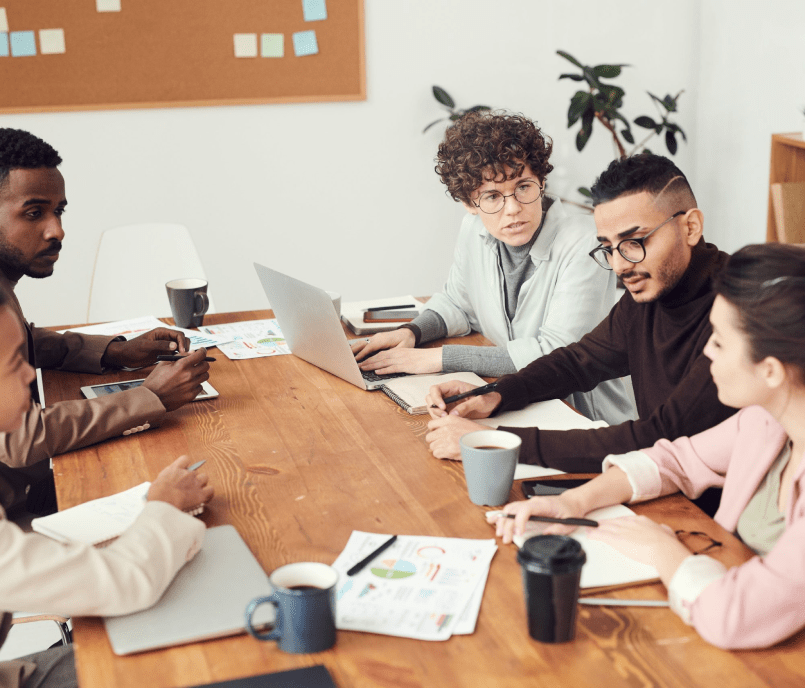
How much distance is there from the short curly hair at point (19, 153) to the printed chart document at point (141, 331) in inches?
16.2

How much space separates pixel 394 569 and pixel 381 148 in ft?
9.96

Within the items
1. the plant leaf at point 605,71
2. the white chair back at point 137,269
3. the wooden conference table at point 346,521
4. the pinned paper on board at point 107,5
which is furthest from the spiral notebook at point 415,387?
the pinned paper on board at point 107,5

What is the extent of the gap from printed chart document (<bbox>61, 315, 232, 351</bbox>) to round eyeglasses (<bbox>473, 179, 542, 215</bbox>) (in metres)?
0.74

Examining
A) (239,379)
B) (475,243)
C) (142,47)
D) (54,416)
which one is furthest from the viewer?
(142,47)

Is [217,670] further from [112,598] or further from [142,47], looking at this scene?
[142,47]

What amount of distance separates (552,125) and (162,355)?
2.54 m

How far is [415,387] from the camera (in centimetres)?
176

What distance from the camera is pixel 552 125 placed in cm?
393

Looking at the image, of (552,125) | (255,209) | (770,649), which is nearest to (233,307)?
(255,209)

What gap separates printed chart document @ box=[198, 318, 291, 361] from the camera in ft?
6.77

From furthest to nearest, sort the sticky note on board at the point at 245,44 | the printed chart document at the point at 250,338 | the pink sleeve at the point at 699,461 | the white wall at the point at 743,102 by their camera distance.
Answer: the sticky note on board at the point at 245,44, the white wall at the point at 743,102, the printed chart document at the point at 250,338, the pink sleeve at the point at 699,461

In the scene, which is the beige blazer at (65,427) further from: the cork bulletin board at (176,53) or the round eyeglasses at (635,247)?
the cork bulletin board at (176,53)

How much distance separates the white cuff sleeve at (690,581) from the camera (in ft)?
3.08

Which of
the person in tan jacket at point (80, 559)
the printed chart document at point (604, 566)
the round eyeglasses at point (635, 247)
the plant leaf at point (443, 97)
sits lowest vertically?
the printed chart document at point (604, 566)
